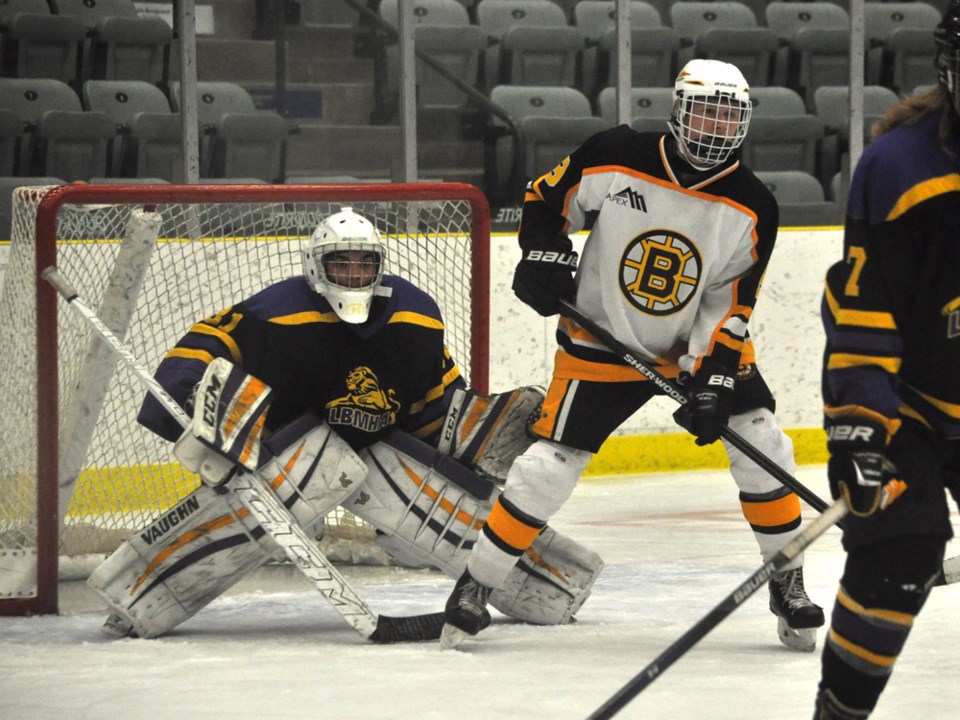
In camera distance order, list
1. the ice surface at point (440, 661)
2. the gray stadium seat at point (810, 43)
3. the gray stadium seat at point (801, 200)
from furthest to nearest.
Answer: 1. the gray stadium seat at point (810, 43)
2. the gray stadium seat at point (801, 200)
3. the ice surface at point (440, 661)

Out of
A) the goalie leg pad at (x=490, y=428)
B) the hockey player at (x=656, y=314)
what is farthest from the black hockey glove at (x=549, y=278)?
the goalie leg pad at (x=490, y=428)

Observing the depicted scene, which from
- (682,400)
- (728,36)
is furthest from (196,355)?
(728,36)

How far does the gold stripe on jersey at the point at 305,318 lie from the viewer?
3.33 metres

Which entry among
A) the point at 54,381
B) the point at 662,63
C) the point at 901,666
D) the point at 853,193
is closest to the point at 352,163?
the point at 662,63

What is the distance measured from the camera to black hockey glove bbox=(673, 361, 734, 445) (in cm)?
296

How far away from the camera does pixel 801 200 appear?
6.20 meters

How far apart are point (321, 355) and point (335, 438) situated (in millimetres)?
172

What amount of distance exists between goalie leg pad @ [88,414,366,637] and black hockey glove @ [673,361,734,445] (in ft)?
2.36

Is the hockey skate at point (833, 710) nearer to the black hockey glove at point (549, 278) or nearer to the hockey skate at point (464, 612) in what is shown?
the hockey skate at point (464, 612)

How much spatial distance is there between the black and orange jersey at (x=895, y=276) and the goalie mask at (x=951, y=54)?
1.8 inches

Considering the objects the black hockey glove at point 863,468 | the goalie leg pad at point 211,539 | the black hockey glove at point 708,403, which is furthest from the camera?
the goalie leg pad at point 211,539

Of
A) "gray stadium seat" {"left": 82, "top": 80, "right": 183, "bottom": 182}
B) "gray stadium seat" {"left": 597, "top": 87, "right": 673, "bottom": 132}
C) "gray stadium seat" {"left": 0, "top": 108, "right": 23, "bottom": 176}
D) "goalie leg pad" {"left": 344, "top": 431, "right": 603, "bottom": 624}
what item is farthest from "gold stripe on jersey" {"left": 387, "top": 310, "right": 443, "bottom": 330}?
"gray stadium seat" {"left": 597, "top": 87, "right": 673, "bottom": 132}

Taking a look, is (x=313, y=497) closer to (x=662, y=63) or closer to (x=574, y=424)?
(x=574, y=424)

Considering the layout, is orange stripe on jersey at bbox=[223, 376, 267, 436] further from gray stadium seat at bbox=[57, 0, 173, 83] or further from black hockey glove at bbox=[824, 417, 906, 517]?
gray stadium seat at bbox=[57, 0, 173, 83]
